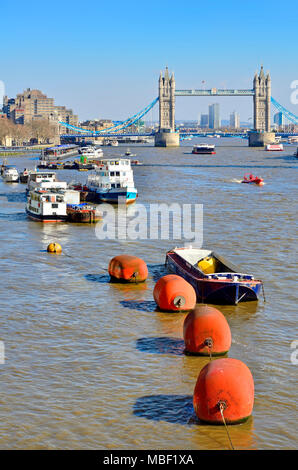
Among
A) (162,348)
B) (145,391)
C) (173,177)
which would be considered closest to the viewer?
(145,391)

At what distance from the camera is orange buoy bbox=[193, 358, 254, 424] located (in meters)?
15.1

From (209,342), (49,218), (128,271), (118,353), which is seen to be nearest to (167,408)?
(209,342)

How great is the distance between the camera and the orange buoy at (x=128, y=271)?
93.9 feet

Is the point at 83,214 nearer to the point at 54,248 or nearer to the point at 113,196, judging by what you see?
the point at 54,248

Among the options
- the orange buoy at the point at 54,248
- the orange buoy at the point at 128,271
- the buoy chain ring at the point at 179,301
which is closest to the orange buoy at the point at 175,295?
the buoy chain ring at the point at 179,301

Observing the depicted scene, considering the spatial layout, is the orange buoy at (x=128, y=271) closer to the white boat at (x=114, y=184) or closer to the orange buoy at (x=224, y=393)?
the orange buoy at (x=224, y=393)

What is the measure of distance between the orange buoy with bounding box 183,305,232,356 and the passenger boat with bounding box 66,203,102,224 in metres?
29.0

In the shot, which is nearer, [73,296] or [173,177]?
[73,296]

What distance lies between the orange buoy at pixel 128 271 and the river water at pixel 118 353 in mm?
409

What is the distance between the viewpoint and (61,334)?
72.1 ft
